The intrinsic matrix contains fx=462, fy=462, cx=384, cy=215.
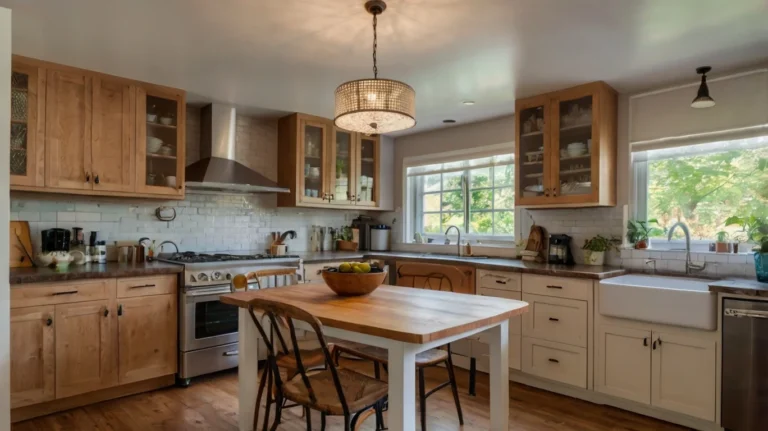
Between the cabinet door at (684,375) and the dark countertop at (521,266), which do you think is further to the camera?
the dark countertop at (521,266)

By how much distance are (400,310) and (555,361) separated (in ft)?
5.85

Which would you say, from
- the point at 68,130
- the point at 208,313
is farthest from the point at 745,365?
the point at 68,130

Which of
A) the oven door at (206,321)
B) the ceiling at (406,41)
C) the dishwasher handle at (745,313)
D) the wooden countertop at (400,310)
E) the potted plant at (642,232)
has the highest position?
the ceiling at (406,41)

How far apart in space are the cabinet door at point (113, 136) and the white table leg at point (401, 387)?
2.61 metres

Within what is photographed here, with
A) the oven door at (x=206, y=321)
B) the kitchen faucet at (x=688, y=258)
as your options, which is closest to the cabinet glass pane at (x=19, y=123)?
the oven door at (x=206, y=321)

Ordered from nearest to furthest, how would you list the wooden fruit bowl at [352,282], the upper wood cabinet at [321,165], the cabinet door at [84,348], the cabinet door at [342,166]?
the wooden fruit bowl at [352,282] → the cabinet door at [84,348] → the upper wood cabinet at [321,165] → the cabinet door at [342,166]

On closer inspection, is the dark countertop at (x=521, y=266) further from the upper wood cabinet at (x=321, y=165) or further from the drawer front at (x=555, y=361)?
the upper wood cabinet at (x=321, y=165)

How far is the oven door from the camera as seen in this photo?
130 inches

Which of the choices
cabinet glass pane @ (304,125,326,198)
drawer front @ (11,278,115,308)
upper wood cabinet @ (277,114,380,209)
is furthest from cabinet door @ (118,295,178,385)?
cabinet glass pane @ (304,125,326,198)

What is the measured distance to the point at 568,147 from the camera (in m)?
3.51

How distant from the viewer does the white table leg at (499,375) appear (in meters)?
2.20

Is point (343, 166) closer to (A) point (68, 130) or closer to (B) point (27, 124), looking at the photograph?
(A) point (68, 130)

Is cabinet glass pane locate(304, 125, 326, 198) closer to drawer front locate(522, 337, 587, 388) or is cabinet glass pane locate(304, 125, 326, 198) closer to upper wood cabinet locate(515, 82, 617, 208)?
upper wood cabinet locate(515, 82, 617, 208)

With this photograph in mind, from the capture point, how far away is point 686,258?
3150mm
